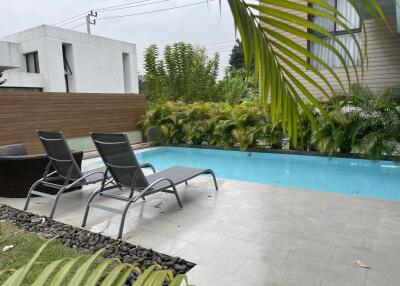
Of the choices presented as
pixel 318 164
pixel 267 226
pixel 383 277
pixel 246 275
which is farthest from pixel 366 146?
pixel 246 275

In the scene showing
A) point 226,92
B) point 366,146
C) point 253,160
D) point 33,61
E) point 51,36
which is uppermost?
point 51,36

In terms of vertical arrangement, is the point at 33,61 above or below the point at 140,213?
above

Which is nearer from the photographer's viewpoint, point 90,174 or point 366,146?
point 90,174

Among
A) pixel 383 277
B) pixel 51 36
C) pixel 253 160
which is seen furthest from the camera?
pixel 51 36

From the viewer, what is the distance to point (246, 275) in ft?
9.12

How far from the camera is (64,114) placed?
33.7ft

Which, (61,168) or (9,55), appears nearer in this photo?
(61,168)

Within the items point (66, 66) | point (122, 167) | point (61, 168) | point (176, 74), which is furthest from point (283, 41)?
point (66, 66)

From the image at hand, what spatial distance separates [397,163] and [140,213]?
6439mm

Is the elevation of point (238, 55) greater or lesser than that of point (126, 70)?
lesser

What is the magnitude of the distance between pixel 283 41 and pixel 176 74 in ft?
49.1

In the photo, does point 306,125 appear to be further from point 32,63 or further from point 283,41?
point 32,63

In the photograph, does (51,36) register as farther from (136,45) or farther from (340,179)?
(340,179)

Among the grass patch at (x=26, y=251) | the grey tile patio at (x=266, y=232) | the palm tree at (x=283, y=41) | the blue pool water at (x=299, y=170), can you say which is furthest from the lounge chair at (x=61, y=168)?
the palm tree at (x=283, y=41)
